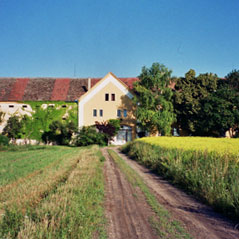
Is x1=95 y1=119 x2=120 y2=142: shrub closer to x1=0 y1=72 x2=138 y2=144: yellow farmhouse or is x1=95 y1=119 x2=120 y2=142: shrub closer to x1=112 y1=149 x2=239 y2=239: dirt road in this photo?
x1=0 y1=72 x2=138 y2=144: yellow farmhouse

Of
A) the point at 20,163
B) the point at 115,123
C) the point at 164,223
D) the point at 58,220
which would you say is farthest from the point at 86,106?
the point at 58,220

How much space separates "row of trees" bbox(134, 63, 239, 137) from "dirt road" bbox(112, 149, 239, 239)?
25316 millimetres

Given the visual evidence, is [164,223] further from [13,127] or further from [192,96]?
[13,127]

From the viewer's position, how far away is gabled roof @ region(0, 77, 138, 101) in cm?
3869

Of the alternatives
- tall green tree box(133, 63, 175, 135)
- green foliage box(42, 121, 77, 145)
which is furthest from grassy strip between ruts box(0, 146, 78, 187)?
tall green tree box(133, 63, 175, 135)

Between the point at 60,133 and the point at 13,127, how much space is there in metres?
7.10

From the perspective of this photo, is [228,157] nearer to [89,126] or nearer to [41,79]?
[89,126]

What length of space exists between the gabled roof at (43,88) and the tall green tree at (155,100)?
4883mm

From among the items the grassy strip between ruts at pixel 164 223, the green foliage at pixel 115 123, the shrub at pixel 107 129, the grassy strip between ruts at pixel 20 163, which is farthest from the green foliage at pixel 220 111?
the grassy strip between ruts at pixel 164 223

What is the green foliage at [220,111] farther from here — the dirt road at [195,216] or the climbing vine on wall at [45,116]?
the dirt road at [195,216]

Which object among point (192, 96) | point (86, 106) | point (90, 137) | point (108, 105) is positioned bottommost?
point (90, 137)

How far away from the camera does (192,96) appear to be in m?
35.3

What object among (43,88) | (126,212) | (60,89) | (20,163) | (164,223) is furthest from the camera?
(43,88)

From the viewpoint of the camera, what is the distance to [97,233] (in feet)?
16.3
